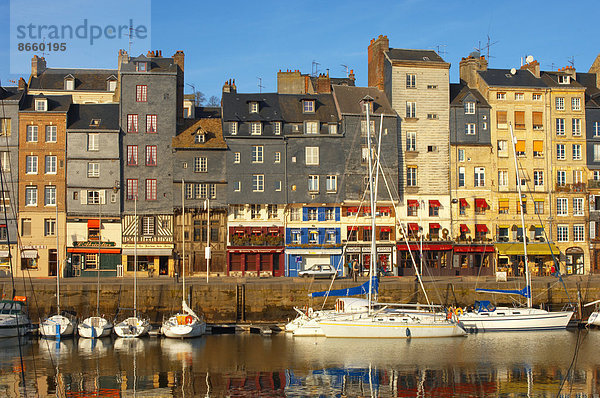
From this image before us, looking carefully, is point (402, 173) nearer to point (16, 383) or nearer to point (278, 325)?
point (278, 325)

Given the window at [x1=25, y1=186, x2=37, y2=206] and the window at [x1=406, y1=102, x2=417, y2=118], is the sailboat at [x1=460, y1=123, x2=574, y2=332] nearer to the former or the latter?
the window at [x1=406, y1=102, x2=417, y2=118]

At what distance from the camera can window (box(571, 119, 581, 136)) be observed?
6262 centimetres

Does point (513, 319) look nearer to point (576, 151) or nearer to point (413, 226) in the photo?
point (413, 226)

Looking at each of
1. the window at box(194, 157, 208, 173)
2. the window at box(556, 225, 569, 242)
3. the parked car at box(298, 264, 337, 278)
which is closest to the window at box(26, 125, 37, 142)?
the window at box(194, 157, 208, 173)

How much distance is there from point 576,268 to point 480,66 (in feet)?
63.1

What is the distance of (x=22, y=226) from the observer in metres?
57.1

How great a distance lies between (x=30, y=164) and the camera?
5759cm

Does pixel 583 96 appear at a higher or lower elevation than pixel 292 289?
higher

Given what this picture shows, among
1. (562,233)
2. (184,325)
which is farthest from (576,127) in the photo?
(184,325)

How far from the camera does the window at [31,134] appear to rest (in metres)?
57.8

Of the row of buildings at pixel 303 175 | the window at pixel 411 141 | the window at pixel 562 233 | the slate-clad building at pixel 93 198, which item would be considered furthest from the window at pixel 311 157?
the window at pixel 562 233

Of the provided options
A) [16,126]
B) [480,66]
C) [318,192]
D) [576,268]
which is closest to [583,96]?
[480,66]

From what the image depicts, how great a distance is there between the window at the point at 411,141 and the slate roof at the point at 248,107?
10.6 meters

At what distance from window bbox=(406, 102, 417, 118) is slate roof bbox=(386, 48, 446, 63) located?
12.8 ft
